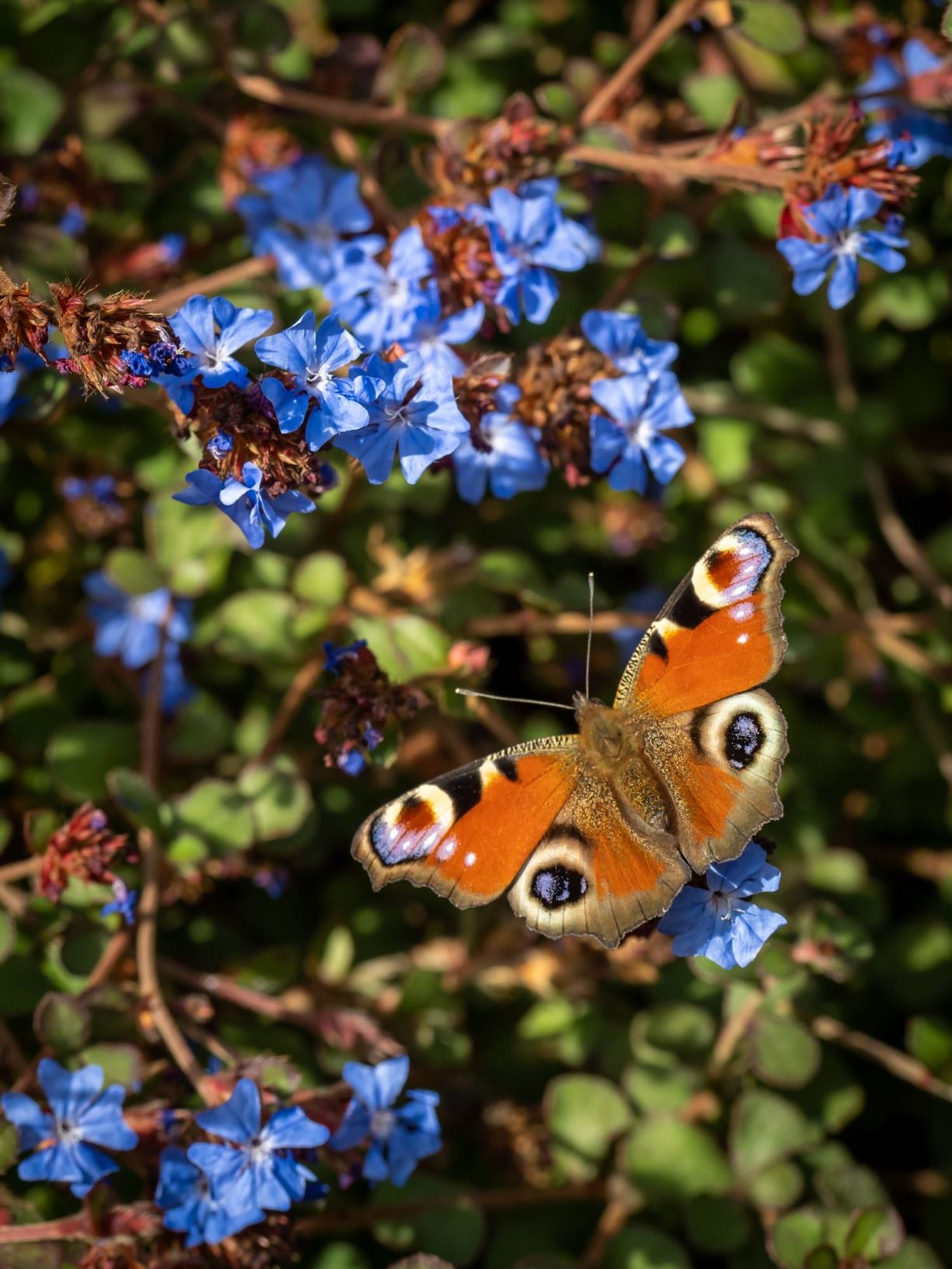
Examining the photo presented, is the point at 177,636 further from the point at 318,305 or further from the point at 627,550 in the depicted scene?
the point at 627,550

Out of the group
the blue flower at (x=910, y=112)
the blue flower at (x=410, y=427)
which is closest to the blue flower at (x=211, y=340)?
the blue flower at (x=410, y=427)

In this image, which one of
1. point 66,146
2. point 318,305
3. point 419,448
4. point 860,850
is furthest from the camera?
point 860,850

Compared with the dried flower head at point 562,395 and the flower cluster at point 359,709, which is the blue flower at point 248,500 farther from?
the dried flower head at point 562,395

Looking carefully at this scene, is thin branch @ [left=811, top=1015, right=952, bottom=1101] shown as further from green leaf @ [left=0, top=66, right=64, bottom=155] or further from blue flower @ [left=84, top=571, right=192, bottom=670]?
green leaf @ [left=0, top=66, right=64, bottom=155]

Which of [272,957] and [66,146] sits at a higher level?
[66,146]

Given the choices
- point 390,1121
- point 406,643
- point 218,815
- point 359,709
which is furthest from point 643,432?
point 390,1121

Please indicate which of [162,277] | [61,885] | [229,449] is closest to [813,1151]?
[61,885]
